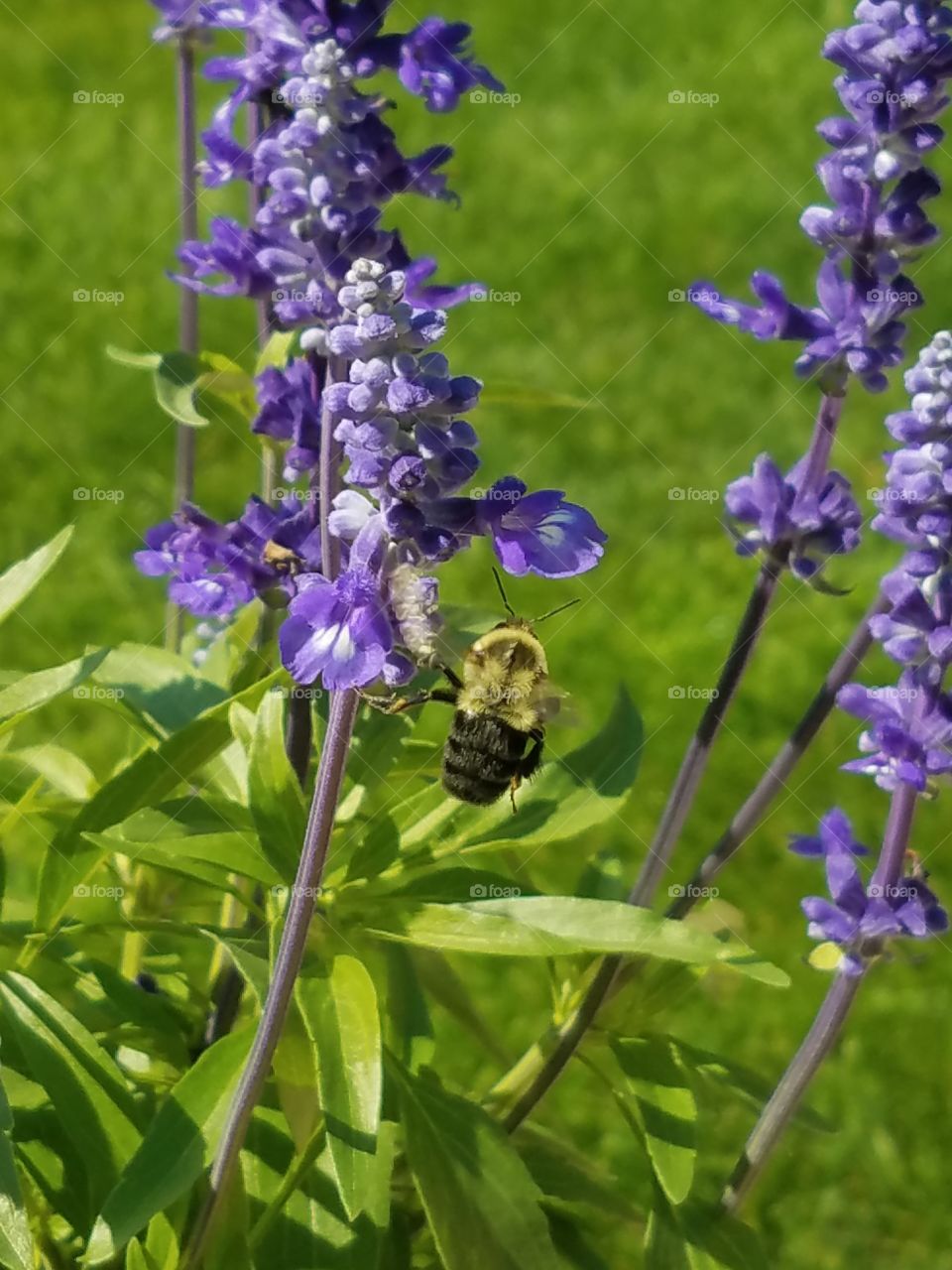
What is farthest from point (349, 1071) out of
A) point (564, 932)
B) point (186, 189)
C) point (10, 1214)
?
point (186, 189)

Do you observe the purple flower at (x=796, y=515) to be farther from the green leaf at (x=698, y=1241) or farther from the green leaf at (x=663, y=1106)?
the green leaf at (x=698, y=1241)

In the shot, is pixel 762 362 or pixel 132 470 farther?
pixel 762 362

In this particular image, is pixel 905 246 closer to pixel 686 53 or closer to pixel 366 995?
pixel 366 995

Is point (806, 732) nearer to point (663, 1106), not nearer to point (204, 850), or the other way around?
point (663, 1106)

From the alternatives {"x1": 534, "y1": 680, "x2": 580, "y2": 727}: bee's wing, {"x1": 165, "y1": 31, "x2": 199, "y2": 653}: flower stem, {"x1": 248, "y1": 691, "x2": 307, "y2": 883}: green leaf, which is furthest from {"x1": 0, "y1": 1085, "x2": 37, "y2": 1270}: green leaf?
{"x1": 165, "y1": 31, "x2": 199, "y2": 653}: flower stem

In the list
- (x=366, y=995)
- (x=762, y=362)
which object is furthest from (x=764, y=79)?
(x=366, y=995)

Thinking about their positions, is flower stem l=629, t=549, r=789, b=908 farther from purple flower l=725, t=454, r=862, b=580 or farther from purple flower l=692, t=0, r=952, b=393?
purple flower l=692, t=0, r=952, b=393
